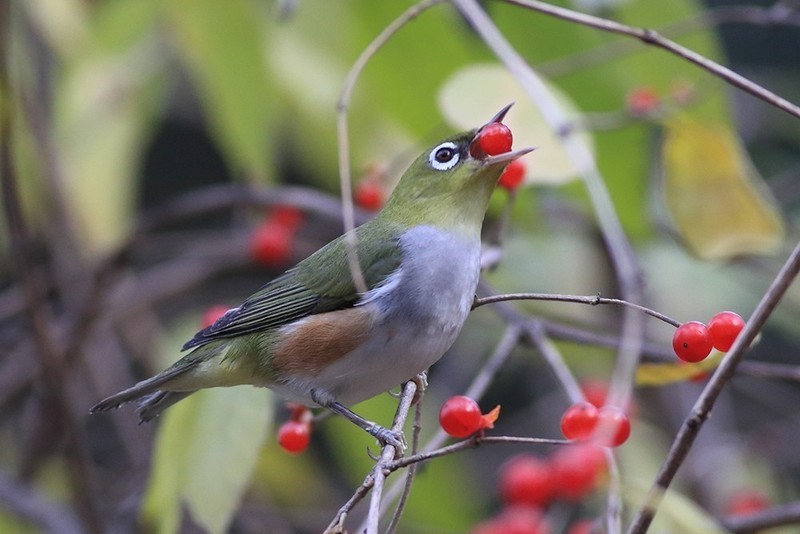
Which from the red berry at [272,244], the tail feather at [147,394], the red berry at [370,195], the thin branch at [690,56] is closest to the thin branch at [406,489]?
the tail feather at [147,394]

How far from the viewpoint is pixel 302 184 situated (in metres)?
8.20

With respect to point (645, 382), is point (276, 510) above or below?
below

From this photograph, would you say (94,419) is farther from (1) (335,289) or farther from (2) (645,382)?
(2) (645,382)

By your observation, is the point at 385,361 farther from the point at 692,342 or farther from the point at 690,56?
the point at 690,56

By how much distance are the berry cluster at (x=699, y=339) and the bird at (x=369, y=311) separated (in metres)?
0.76

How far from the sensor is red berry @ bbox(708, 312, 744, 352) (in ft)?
7.81

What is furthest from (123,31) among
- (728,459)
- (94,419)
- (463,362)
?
(728,459)

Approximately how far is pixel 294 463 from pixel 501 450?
6.58ft

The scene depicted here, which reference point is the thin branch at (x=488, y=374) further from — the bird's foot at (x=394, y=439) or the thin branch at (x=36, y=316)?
the thin branch at (x=36, y=316)

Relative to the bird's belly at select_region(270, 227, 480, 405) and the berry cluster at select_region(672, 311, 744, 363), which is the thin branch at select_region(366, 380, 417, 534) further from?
the berry cluster at select_region(672, 311, 744, 363)

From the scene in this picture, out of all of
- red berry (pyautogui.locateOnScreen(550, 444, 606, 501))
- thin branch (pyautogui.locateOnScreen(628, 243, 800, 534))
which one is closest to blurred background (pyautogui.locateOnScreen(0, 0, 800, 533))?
red berry (pyautogui.locateOnScreen(550, 444, 606, 501))

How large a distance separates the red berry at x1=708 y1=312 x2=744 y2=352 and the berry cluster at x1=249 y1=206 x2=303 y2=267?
9.86ft

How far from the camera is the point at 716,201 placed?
368cm

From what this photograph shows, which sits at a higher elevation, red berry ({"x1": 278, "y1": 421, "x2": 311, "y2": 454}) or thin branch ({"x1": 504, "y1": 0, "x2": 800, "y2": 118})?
thin branch ({"x1": 504, "y1": 0, "x2": 800, "y2": 118})
